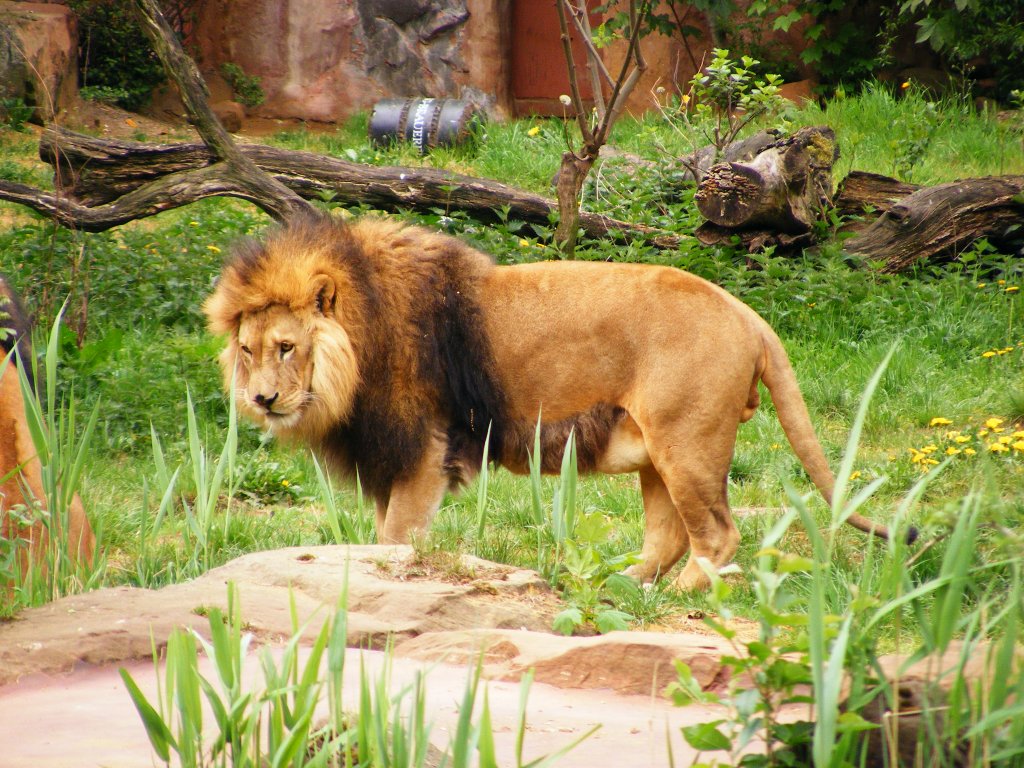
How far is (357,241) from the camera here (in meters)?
4.59

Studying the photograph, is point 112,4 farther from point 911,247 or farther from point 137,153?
point 911,247

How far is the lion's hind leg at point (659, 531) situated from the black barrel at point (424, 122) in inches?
277

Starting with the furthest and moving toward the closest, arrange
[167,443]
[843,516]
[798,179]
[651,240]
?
[651,240] → [798,179] → [167,443] → [843,516]

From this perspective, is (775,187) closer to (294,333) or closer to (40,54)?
(294,333)

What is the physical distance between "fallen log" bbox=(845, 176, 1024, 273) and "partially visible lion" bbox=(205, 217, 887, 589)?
12.5 ft

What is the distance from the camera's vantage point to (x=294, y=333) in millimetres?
4398


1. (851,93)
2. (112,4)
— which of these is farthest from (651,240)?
(112,4)

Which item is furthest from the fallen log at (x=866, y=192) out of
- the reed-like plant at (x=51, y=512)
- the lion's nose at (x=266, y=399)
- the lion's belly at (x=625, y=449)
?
the reed-like plant at (x=51, y=512)

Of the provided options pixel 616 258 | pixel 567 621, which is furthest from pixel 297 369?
pixel 616 258

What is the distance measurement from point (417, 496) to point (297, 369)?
0.63 metres

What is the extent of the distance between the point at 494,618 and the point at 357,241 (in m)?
1.88

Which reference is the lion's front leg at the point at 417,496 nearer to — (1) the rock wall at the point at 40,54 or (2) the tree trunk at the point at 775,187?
(2) the tree trunk at the point at 775,187

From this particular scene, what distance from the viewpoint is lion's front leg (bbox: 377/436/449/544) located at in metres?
4.39

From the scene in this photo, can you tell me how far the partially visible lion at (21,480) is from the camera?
10.4 ft
